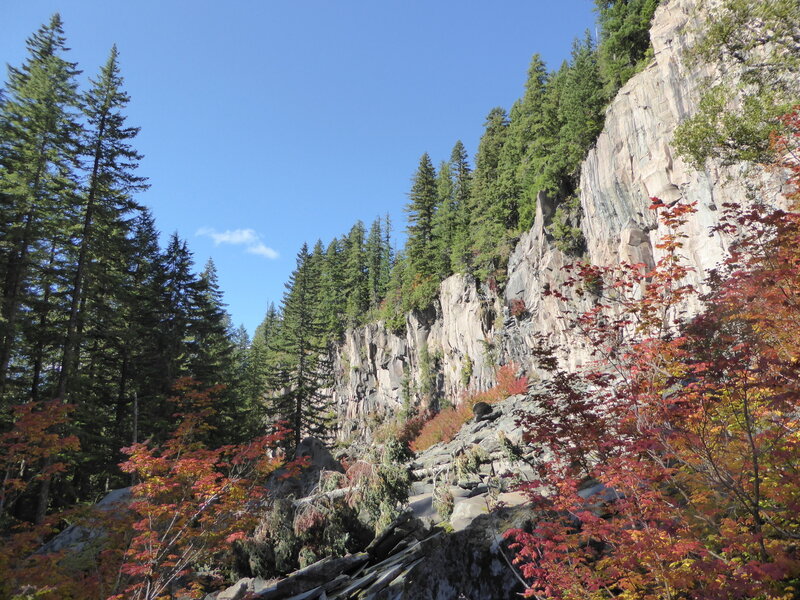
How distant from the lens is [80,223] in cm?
1622

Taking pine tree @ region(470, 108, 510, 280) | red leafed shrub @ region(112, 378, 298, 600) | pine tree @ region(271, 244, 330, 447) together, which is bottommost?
red leafed shrub @ region(112, 378, 298, 600)

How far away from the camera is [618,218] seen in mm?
16828

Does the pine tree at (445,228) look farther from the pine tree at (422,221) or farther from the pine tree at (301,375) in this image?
the pine tree at (301,375)

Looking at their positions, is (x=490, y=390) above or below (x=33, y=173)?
below

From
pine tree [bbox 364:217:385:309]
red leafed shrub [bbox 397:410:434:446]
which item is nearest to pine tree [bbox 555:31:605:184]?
red leafed shrub [bbox 397:410:434:446]

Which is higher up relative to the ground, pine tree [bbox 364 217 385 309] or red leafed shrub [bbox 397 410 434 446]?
pine tree [bbox 364 217 385 309]

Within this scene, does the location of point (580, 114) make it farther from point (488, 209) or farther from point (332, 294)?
point (332, 294)

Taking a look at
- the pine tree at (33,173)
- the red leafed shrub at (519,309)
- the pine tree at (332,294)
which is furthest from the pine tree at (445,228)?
the pine tree at (33,173)

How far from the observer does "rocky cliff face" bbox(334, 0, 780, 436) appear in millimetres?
12867

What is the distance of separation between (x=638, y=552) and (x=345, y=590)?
5542 millimetres

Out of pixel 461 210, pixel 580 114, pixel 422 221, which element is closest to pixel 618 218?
pixel 580 114

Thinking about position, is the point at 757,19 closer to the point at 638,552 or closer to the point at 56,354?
the point at 638,552

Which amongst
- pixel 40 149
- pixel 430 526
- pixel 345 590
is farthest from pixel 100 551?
pixel 40 149

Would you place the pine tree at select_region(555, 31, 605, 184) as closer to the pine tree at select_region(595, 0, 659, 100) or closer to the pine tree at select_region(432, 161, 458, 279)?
the pine tree at select_region(595, 0, 659, 100)
